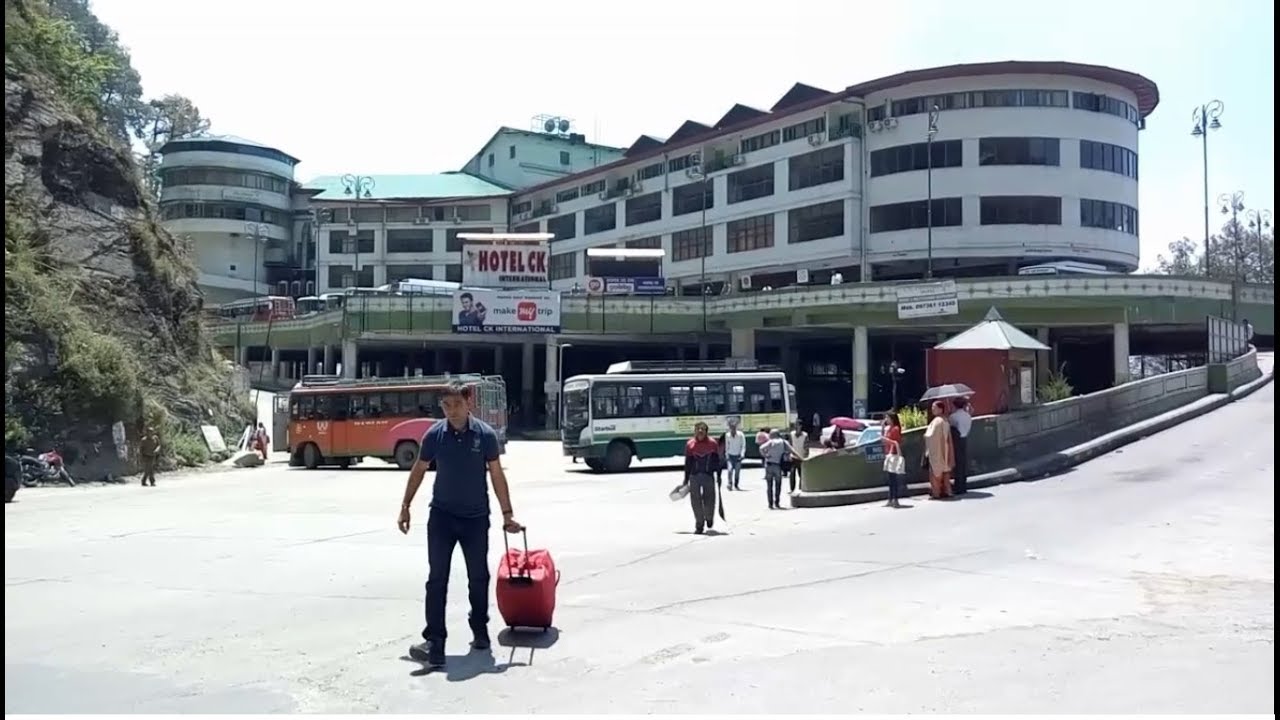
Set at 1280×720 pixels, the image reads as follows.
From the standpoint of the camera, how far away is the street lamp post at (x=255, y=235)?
9462 centimetres

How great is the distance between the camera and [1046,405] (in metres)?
22.3

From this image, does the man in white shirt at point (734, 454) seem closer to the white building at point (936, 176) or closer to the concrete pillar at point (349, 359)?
the concrete pillar at point (349, 359)

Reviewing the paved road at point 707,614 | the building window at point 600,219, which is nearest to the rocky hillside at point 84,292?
the paved road at point 707,614

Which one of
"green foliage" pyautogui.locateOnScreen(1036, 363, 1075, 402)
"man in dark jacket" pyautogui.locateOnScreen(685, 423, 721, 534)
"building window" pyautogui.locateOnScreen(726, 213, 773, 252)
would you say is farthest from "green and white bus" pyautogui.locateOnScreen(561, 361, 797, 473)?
"building window" pyautogui.locateOnScreen(726, 213, 773, 252)

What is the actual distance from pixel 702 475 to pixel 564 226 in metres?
65.7

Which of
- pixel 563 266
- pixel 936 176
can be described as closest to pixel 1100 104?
pixel 936 176

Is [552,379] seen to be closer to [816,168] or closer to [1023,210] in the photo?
[816,168]

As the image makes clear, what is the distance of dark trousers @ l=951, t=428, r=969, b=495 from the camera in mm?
18062

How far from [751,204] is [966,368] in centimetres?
4334

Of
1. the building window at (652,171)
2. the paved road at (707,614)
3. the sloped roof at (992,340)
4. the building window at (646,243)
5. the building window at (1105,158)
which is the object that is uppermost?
the building window at (652,171)

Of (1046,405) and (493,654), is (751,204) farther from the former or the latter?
(493,654)

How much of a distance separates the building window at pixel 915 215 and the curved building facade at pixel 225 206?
6065 cm

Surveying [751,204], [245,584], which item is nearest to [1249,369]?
[751,204]

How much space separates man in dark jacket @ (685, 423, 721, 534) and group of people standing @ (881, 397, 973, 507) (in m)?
3.67
